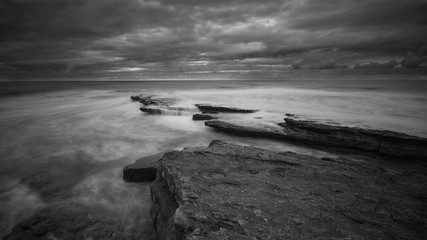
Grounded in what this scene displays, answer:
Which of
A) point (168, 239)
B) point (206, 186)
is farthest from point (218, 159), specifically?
point (168, 239)

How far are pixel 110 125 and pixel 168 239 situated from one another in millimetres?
13418

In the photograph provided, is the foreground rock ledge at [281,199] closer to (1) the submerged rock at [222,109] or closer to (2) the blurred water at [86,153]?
(2) the blurred water at [86,153]

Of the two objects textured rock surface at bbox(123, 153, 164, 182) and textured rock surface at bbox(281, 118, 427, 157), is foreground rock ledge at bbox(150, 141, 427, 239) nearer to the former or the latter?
textured rock surface at bbox(123, 153, 164, 182)

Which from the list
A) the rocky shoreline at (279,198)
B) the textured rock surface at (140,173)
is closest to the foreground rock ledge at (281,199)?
the rocky shoreline at (279,198)

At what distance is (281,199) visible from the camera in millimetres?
3914

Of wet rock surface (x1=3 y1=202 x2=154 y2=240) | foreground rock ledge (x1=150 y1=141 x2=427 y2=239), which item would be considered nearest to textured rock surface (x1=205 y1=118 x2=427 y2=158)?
foreground rock ledge (x1=150 y1=141 x2=427 y2=239)

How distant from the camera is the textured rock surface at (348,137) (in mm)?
7801

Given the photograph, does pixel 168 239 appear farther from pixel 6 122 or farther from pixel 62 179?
pixel 6 122

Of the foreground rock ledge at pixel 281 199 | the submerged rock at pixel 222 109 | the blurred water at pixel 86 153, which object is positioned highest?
the submerged rock at pixel 222 109

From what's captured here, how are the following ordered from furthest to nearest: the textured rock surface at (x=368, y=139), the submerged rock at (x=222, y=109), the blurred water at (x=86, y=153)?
the submerged rock at (x=222, y=109), the textured rock surface at (x=368, y=139), the blurred water at (x=86, y=153)

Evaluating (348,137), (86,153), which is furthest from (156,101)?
(348,137)

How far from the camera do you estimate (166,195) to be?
4.71 metres

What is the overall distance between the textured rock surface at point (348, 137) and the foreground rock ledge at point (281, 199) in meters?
3.46

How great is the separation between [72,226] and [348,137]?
10.1 m
